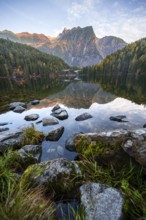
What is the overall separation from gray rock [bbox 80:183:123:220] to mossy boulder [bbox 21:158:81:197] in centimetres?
65

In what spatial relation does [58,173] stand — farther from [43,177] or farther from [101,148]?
[101,148]

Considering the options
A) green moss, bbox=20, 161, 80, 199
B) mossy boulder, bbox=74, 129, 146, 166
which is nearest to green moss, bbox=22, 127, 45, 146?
mossy boulder, bbox=74, 129, 146, 166

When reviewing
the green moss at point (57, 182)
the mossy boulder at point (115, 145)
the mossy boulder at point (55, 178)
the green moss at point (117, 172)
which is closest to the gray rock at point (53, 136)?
the mossy boulder at point (115, 145)

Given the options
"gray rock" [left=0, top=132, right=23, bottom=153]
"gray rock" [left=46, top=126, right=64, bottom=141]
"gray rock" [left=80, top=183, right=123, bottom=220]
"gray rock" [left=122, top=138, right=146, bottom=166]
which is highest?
"gray rock" [left=122, top=138, right=146, bottom=166]

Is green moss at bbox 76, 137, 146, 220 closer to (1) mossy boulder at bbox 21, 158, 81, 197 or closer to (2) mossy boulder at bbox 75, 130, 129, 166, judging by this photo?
(2) mossy boulder at bbox 75, 130, 129, 166

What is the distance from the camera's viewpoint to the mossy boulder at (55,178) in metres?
4.21

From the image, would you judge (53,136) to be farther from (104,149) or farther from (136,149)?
(136,149)

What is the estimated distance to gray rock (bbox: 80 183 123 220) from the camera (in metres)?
3.04

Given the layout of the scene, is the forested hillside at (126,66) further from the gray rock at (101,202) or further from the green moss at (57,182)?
the gray rock at (101,202)

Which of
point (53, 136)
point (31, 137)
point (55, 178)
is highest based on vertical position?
point (55, 178)

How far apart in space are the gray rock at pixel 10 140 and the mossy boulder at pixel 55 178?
2971 mm

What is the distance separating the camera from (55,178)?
4309 mm

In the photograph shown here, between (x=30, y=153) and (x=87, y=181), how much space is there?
3.10 metres

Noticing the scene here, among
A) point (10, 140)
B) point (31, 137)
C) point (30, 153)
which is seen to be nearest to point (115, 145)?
point (30, 153)
